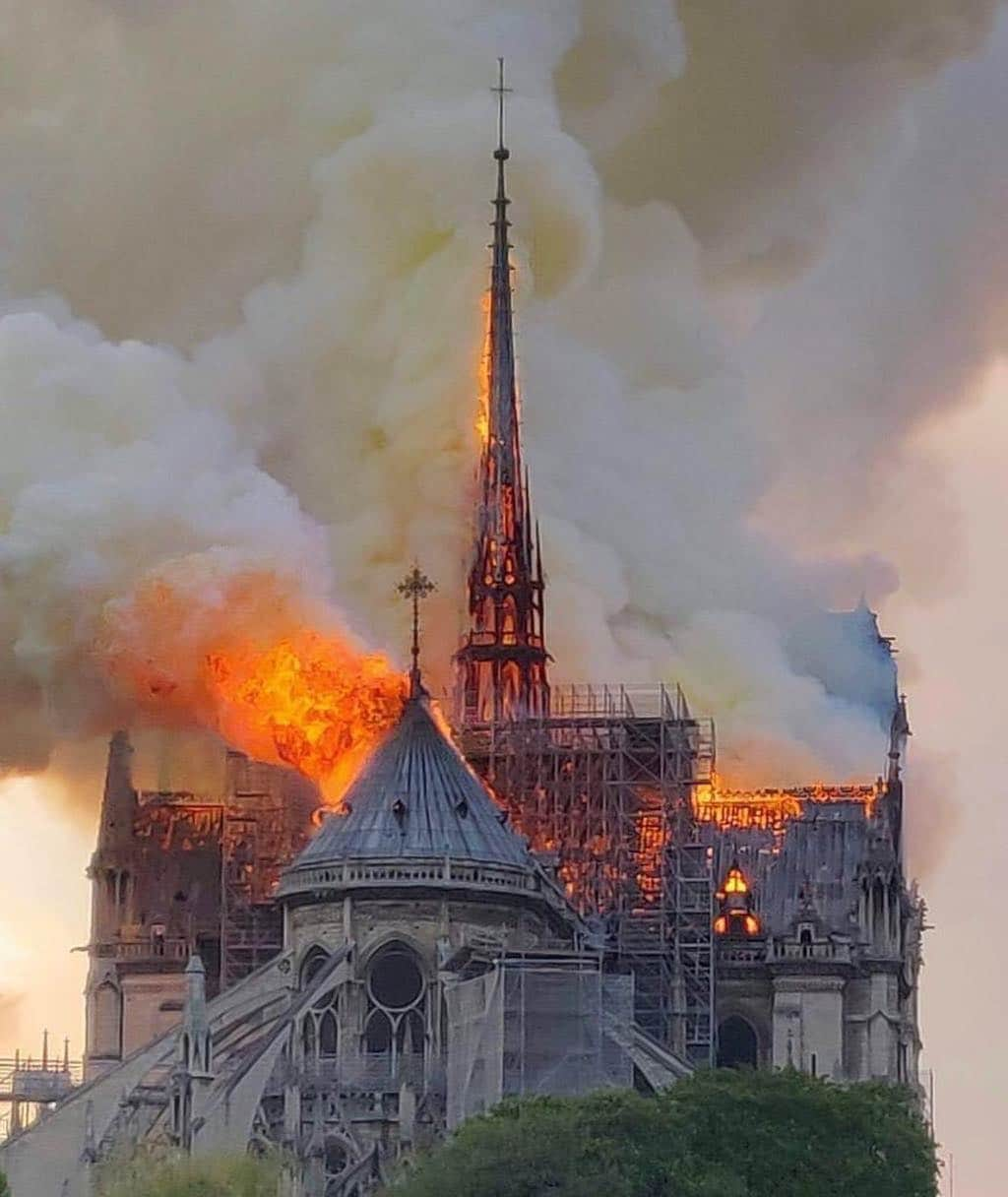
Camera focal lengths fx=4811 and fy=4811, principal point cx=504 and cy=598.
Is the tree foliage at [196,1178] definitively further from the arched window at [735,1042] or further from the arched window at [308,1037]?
the arched window at [735,1042]

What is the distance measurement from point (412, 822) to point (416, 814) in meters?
0.37

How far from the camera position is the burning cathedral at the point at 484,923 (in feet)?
488

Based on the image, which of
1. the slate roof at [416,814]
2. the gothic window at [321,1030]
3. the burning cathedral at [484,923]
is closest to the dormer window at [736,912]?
the burning cathedral at [484,923]

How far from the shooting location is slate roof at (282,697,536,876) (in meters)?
156

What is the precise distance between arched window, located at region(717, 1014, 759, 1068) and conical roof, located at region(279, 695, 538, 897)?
15639 millimetres

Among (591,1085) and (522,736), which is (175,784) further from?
(591,1085)

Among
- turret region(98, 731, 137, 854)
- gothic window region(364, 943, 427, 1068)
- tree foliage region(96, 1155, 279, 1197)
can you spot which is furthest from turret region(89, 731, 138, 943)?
tree foliage region(96, 1155, 279, 1197)

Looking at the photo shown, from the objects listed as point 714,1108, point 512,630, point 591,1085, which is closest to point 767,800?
point 512,630

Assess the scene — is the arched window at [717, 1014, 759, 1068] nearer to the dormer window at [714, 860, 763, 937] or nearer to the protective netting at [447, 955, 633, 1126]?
the dormer window at [714, 860, 763, 937]

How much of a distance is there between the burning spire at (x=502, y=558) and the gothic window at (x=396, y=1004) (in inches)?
917

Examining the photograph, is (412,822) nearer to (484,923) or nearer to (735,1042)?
(484,923)

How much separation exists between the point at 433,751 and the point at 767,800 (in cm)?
2323

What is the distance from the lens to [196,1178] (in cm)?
13812

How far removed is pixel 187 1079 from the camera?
148375mm
